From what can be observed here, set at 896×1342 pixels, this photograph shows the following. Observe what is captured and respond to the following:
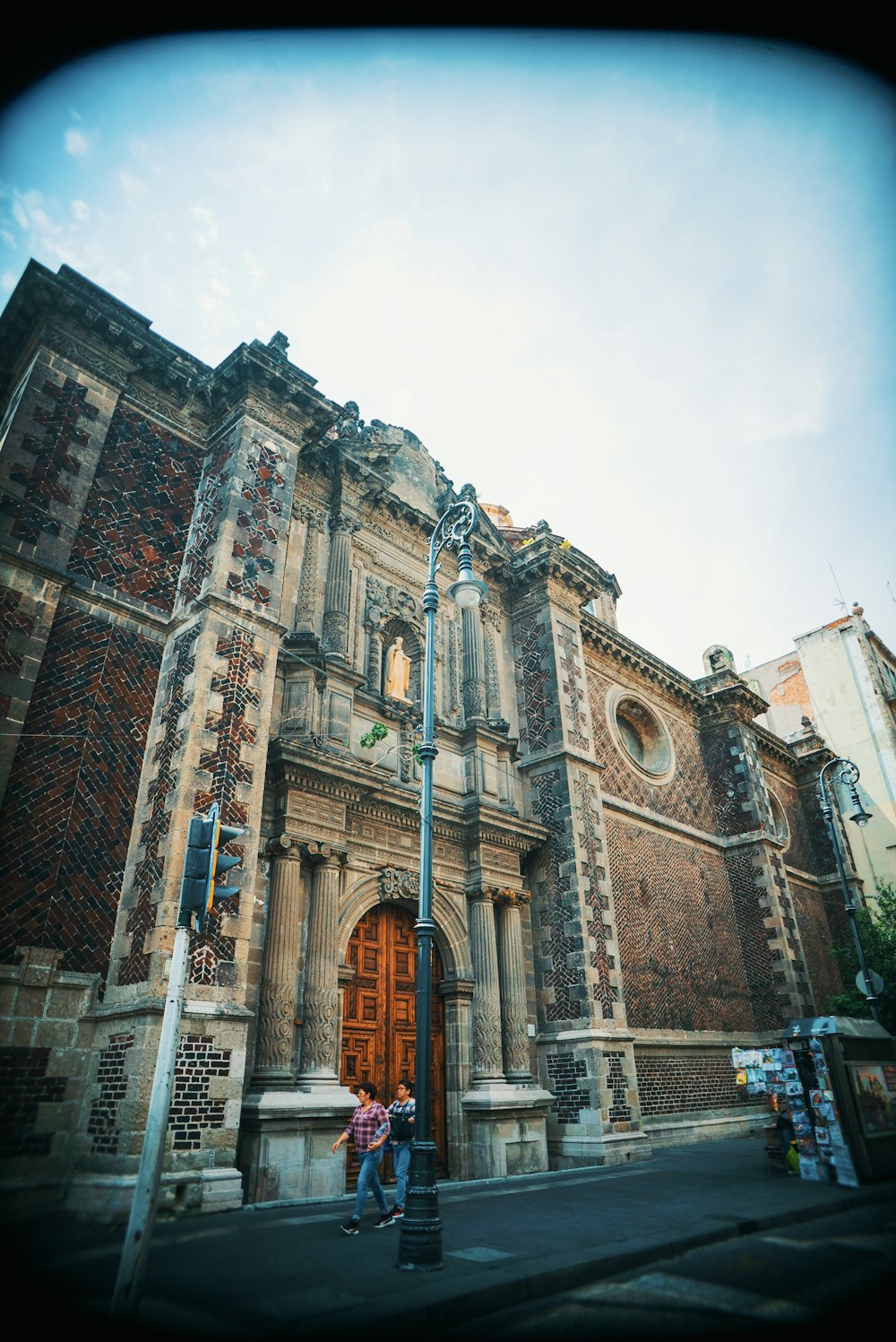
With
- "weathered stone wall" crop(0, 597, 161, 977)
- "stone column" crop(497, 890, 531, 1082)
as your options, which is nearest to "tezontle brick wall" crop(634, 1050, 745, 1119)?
"stone column" crop(497, 890, 531, 1082)

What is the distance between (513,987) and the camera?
1379cm

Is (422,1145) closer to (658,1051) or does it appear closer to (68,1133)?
(68,1133)

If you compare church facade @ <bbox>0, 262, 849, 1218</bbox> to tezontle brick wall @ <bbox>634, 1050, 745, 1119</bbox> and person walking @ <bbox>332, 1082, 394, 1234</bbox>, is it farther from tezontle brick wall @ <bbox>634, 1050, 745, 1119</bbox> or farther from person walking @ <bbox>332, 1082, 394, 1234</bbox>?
person walking @ <bbox>332, 1082, 394, 1234</bbox>

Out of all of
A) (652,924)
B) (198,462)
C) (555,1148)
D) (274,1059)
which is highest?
(198,462)

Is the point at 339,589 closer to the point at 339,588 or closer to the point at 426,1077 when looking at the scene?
the point at 339,588

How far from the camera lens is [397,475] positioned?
16.1m

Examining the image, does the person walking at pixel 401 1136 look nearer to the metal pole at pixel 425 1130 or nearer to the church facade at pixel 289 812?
the church facade at pixel 289 812

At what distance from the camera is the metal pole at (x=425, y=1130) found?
5883 millimetres

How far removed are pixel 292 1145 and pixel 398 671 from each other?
7.99 metres

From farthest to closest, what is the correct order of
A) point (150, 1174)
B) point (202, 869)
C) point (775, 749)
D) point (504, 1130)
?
point (775, 749), point (504, 1130), point (202, 869), point (150, 1174)

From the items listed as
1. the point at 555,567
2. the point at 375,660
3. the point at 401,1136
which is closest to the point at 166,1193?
the point at 401,1136

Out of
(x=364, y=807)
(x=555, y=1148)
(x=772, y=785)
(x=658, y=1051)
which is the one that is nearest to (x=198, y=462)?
(x=364, y=807)

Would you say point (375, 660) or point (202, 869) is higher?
point (375, 660)

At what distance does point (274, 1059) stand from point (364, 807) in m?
3.77
